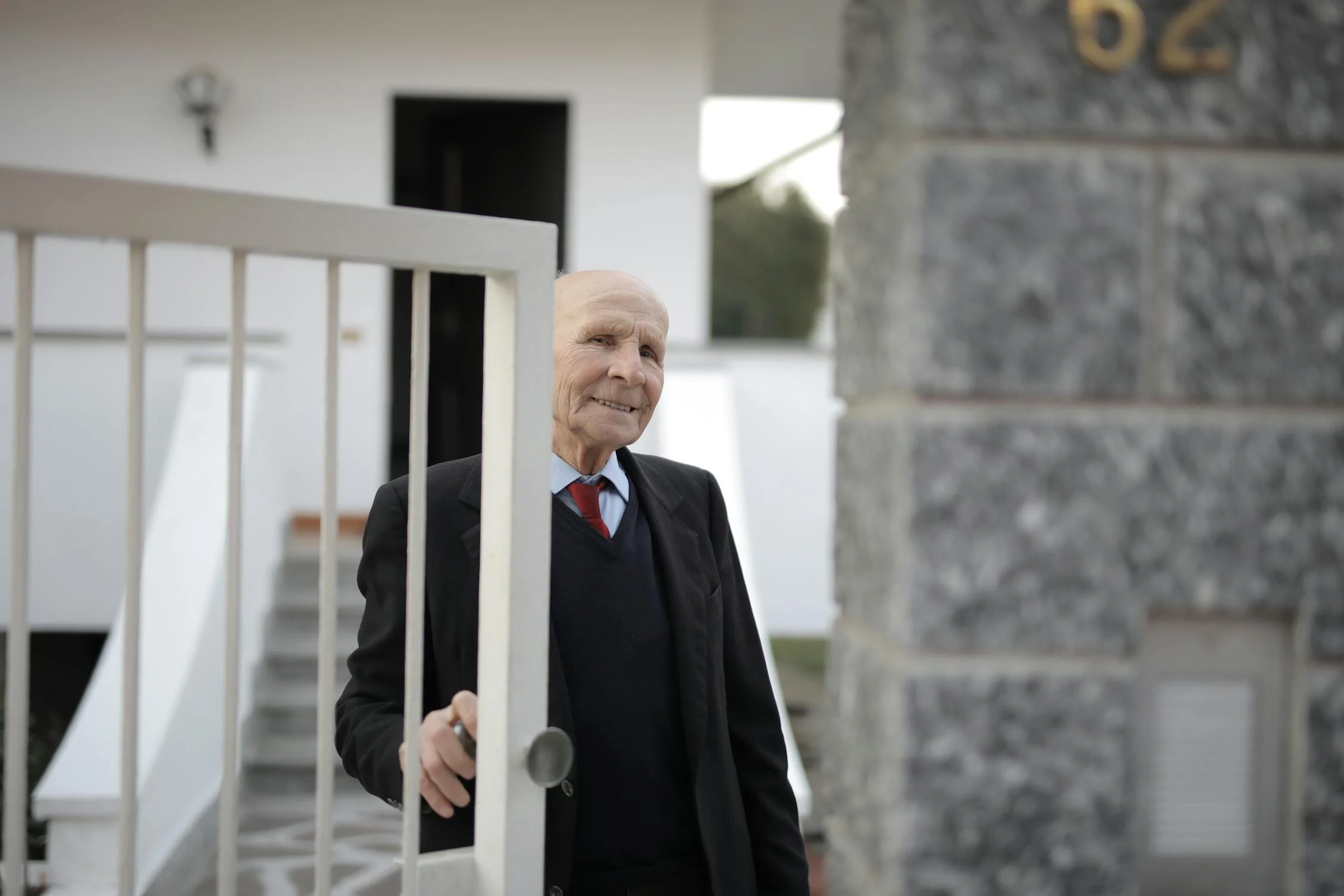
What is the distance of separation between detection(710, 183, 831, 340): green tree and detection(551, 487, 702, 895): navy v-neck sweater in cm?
2522

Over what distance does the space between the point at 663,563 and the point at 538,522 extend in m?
0.46

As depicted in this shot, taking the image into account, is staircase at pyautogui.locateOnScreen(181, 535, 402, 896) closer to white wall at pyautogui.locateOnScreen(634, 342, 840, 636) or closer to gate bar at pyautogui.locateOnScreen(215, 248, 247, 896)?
white wall at pyautogui.locateOnScreen(634, 342, 840, 636)

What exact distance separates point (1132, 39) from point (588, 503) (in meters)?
1.08

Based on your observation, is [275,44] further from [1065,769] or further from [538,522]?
[1065,769]

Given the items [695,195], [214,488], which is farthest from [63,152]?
[695,195]

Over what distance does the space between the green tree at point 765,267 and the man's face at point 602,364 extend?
25091 millimetres

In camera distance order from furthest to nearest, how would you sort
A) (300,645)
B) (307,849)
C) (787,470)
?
(787,470), (300,645), (307,849)

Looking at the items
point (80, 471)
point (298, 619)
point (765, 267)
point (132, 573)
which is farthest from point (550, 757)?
point (765, 267)

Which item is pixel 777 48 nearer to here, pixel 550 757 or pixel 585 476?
pixel 585 476

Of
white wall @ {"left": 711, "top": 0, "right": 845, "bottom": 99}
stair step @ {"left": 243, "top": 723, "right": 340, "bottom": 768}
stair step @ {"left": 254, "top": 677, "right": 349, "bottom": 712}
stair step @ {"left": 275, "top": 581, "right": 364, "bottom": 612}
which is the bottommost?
stair step @ {"left": 243, "top": 723, "right": 340, "bottom": 768}

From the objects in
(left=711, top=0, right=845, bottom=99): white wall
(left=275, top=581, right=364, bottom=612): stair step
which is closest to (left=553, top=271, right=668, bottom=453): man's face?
(left=275, top=581, right=364, bottom=612): stair step

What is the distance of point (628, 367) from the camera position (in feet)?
6.70

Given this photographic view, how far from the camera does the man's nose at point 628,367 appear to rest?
6.68 ft

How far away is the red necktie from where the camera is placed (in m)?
2.06
